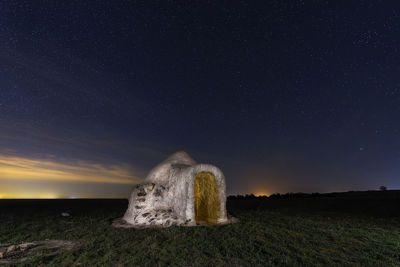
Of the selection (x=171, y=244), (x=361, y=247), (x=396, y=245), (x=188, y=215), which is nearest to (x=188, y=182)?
(x=188, y=215)

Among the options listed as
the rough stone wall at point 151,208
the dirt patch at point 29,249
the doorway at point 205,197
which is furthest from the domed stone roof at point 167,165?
the dirt patch at point 29,249

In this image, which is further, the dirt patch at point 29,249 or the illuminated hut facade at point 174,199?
the illuminated hut facade at point 174,199

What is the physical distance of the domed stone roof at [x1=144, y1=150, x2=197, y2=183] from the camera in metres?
13.8

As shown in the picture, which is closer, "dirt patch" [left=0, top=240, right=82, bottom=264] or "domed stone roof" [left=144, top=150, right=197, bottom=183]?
"dirt patch" [left=0, top=240, right=82, bottom=264]

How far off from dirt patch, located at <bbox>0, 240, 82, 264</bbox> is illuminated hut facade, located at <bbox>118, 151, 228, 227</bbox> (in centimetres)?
373

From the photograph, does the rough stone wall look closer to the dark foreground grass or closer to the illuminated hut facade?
the illuminated hut facade

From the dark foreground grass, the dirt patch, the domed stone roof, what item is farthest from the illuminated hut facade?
the dirt patch

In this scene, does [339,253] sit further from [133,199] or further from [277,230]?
[133,199]

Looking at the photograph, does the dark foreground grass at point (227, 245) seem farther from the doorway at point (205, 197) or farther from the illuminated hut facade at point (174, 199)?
the doorway at point (205, 197)

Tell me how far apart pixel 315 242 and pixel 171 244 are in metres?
6.06

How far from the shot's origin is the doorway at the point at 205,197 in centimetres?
1401

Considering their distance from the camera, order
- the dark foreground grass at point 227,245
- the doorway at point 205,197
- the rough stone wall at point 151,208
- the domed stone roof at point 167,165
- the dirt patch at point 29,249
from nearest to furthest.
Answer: the dark foreground grass at point 227,245 < the dirt patch at point 29,249 < the rough stone wall at point 151,208 < the domed stone roof at point 167,165 < the doorway at point 205,197

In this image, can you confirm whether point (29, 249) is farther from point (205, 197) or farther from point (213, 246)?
point (205, 197)

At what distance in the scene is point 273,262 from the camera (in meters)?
6.57
